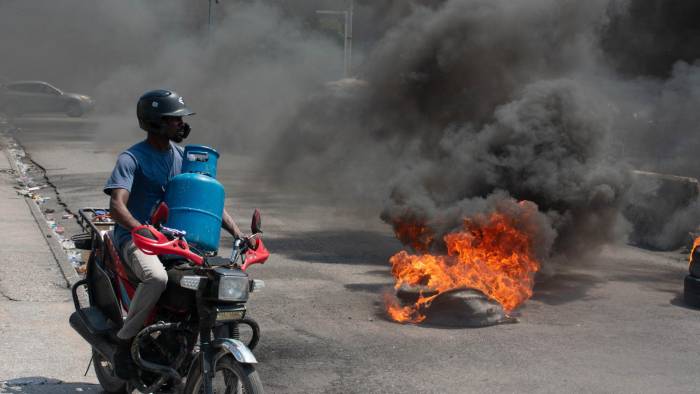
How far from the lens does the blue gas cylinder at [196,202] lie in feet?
13.6

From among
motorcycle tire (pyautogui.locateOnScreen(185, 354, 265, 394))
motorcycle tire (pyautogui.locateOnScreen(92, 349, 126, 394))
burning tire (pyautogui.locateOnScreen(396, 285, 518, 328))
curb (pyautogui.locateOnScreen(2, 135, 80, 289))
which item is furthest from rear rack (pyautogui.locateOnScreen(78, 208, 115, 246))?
burning tire (pyautogui.locateOnScreen(396, 285, 518, 328))

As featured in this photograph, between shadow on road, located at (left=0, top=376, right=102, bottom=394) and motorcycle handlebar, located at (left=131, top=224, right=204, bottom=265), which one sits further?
shadow on road, located at (left=0, top=376, right=102, bottom=394)

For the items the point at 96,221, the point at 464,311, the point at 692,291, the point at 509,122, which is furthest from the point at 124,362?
the point at 509,122

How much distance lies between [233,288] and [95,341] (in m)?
1.29

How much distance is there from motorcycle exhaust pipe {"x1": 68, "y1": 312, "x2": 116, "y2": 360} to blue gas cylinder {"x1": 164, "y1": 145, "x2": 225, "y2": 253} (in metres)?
0.80

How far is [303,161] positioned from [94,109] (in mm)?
20092

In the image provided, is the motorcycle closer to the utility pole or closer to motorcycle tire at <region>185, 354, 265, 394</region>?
motorcycle tire at <region>185, 354, 265, 394</region>

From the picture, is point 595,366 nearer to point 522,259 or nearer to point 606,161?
point 522,259

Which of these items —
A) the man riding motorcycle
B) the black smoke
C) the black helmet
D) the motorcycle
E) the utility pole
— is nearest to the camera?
the motorcycle

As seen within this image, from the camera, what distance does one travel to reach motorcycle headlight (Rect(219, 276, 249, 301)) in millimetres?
3650

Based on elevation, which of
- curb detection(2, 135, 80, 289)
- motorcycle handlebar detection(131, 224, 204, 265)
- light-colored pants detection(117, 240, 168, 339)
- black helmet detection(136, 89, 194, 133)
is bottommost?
curb detection(2, 135, 80, 289)

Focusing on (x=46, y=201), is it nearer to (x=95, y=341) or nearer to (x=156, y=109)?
(x=95, y=341)

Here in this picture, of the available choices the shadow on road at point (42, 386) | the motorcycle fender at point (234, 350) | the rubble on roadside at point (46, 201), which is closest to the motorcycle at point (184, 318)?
the motorcycle fender at point (234, 350)

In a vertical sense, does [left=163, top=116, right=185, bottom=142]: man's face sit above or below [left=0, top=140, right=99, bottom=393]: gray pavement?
above
